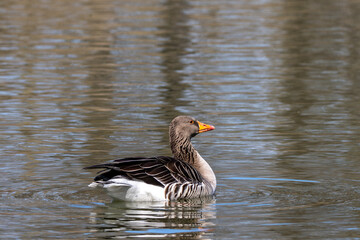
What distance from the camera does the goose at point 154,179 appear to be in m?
11.8

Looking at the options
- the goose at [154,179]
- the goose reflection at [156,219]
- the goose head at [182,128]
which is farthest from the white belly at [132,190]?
the goose head at [182,128]

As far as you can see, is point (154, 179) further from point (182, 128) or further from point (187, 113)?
point (187, 113)

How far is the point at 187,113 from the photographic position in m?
19.6

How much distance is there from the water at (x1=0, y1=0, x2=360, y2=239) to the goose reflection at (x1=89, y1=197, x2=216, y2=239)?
0.09 ft

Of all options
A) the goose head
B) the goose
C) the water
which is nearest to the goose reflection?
the water

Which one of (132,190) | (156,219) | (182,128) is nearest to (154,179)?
(132,190)

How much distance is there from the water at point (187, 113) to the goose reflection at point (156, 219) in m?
0.03

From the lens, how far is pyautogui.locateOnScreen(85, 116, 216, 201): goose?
465 inches

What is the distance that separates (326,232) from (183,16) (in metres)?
32.7

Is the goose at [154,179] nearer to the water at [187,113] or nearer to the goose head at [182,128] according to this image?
the water at [187,113]

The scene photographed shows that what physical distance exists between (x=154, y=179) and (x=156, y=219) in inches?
39.0

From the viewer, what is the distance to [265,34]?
35531 millimetres

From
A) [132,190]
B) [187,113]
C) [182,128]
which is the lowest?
[187,113]

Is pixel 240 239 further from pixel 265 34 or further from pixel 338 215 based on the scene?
pixel 265 34
